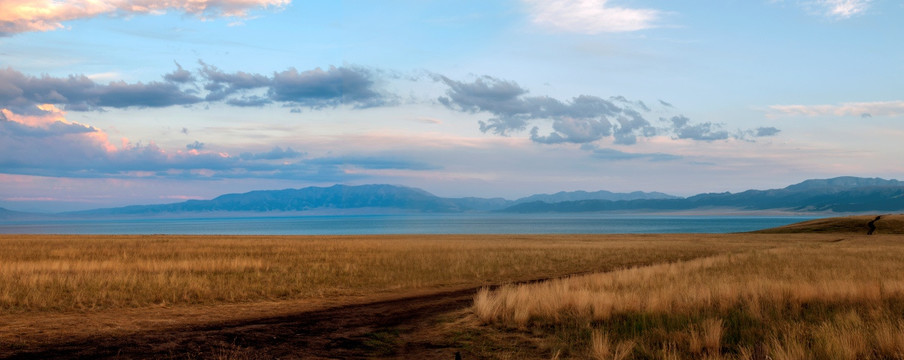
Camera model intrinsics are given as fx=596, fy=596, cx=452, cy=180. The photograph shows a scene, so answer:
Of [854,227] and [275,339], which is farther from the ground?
[275,339]

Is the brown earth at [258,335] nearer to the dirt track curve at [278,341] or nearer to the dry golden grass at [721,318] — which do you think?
the dirt track curve at [278,341]

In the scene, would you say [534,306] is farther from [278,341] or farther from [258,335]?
[258,335]

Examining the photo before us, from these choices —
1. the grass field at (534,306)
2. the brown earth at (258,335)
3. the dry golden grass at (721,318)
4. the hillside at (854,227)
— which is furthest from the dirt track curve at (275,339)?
the hillside at (854,227)

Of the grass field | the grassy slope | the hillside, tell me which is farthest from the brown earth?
the hillside

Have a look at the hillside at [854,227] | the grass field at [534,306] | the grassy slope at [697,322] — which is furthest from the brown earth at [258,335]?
the hillside at [854,227]

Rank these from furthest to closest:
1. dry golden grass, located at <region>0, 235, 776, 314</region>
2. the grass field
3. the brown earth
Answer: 1. dry golden grass, located at <region>0, 235, 776, 314</region>
2. the brown earth
3. the grass field

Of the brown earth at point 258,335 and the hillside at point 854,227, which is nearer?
the brown earth at point 258,335

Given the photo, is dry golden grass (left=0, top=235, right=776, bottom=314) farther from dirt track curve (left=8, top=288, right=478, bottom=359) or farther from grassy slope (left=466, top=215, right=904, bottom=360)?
grassy slope (left=466, top=215, right=904, bottom=360)

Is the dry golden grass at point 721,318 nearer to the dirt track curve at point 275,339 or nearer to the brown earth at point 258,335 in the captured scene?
the brown earth at point 258,335

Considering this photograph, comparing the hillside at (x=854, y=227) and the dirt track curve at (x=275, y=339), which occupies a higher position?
the dirt track curve at (x=275, y=339)

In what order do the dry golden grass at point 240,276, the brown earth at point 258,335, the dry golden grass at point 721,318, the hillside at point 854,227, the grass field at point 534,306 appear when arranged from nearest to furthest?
the dry golden grass at point 721,318
the grass field at point 534,306
the brown earth at point 258,335
the dry golden grass at point 240,276
the hillside at point 854,227

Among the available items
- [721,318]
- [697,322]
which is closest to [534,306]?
[697,322]

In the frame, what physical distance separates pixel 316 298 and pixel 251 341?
777 centimetres

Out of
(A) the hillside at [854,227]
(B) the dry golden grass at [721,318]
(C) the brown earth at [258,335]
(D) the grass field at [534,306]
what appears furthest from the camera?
(A) the hillside at [854,227]
